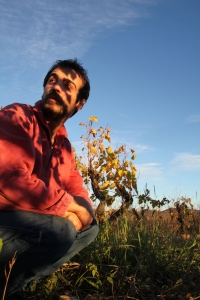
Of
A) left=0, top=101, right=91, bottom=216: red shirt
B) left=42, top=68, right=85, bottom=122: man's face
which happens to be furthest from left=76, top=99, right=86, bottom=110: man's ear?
left=0, top=101, right=91, bottom=216: red shirt

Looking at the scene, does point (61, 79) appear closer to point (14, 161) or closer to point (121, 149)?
point (14, 161)

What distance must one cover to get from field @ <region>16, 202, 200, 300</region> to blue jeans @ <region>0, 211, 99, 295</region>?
243 millimetres

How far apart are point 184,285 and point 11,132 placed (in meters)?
1.89

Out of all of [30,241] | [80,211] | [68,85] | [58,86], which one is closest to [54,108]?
[58,86]

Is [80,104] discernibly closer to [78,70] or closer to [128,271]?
[78,70]

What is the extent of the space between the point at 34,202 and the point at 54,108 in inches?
34.4

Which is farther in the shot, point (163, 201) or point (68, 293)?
point (163, 201)

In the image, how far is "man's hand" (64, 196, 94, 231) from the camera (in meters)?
2.59

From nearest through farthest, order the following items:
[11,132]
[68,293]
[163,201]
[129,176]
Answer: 1. [11,132]
2. [68,293]
3. [129,176]
4. [163,201]

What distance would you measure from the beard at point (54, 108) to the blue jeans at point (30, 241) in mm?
884

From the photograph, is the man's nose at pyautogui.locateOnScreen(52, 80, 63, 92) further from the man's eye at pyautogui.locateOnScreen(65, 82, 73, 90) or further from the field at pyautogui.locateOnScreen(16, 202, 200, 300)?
the field at pyautogui.locateOnScreen(16, 202, 200, 300)

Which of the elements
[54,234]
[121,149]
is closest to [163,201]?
[121,149]

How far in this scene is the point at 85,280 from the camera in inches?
123

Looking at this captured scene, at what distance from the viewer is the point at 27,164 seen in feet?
8.19
